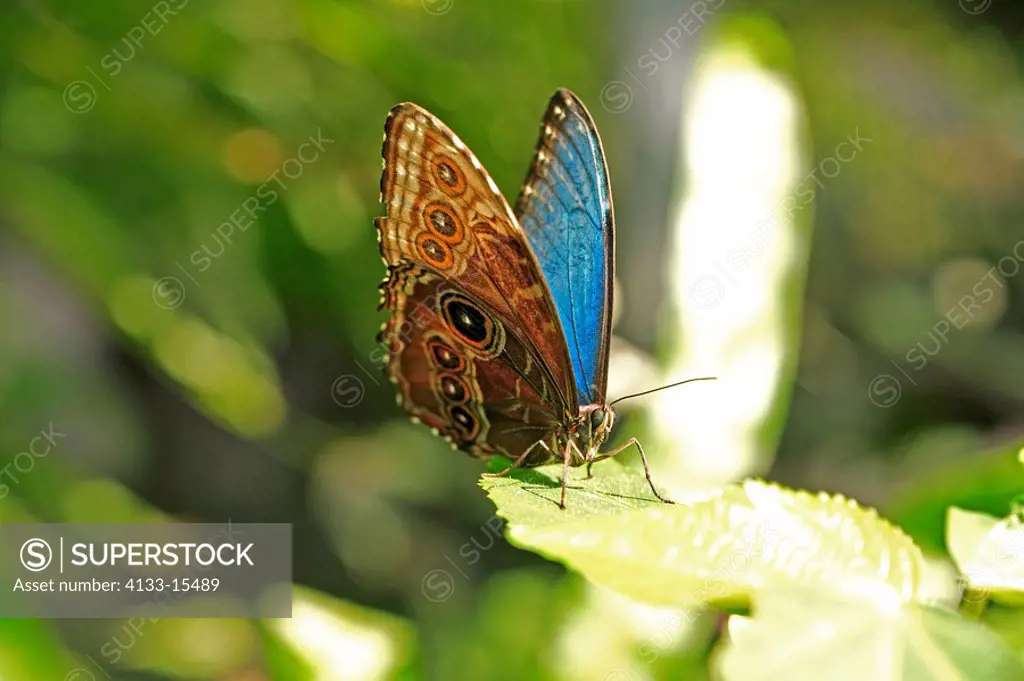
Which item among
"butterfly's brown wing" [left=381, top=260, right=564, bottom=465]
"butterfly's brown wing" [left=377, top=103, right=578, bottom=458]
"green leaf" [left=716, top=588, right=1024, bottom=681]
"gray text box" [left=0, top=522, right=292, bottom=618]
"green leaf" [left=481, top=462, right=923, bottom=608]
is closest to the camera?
"green leaf" [left=716, top=588, right=1024, bottom=681]

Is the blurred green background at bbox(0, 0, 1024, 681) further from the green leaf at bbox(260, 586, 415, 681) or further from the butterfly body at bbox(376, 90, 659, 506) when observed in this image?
the butterfly body at bbox(376, 90, 659, 506)

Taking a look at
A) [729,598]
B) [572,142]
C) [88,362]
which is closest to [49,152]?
[88,362]

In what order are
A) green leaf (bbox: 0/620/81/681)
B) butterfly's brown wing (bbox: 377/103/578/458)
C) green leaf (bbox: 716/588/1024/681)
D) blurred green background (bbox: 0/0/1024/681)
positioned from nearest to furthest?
1. green leaf (bbox: 716/588/1024/681)
2. butterfly's brown wing (bbox: 377/103/578/458)
3. green leaf (bbox: 0/620/81/681)
4. blurred green background (bbox: 0/0/1024/681)

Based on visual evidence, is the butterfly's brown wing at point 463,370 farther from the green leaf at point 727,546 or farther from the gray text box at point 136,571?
the green leaf at point 727,546

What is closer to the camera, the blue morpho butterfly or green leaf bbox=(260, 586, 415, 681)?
the blue morpho butterfly

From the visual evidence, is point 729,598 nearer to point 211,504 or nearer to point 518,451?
point 518,451

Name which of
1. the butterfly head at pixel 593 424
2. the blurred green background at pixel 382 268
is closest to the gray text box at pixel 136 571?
the blurred green background at pixel 382 268

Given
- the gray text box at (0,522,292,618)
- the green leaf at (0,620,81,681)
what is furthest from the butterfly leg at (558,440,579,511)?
the green leaf at (0,620,81,681)
